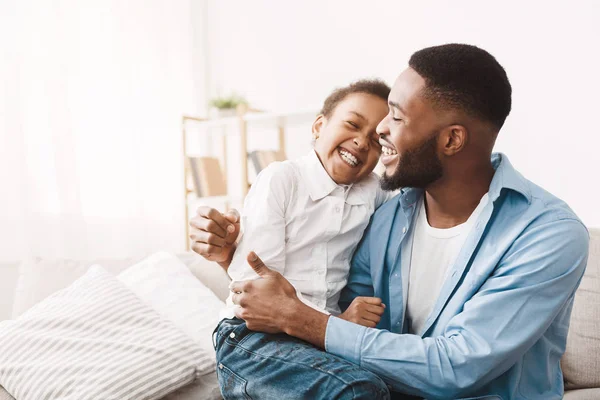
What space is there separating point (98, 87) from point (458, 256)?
2918 mm

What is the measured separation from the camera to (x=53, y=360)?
58.7 inches

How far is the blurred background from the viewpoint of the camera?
8.46 ft

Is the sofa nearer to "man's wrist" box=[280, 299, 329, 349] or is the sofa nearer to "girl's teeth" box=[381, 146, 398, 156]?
"man's wrist" box=[280, 299, 329, 349]

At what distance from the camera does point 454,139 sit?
1260 millimetres

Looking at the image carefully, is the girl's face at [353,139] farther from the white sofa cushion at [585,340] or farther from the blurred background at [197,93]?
the blurred background at [197,93]

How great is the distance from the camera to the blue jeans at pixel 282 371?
103 cm

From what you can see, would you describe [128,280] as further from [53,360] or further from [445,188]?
[445,188]

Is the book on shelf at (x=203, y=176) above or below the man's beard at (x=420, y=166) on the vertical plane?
below

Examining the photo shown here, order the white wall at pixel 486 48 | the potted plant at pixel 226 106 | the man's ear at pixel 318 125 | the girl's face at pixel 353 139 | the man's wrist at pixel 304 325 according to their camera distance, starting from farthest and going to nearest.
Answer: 1. the potted plant at pixel 226 106
2. the white wall at pixel 486 48
3. the man's ear at pixel 318 125
4. the girl's face at pixel 353 139
5. the man's wrist at pixel 304 325

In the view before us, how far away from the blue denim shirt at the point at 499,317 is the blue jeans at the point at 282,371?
0.06 metres

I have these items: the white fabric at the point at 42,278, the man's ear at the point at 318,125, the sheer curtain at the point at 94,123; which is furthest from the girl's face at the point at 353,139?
the sheer curtain at the point at 94,123

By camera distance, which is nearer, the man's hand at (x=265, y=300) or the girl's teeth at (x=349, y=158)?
the man's hand at (x=265, y=300)

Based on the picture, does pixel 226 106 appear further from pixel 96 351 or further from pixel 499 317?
pixel 499 317

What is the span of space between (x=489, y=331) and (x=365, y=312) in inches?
10.5
